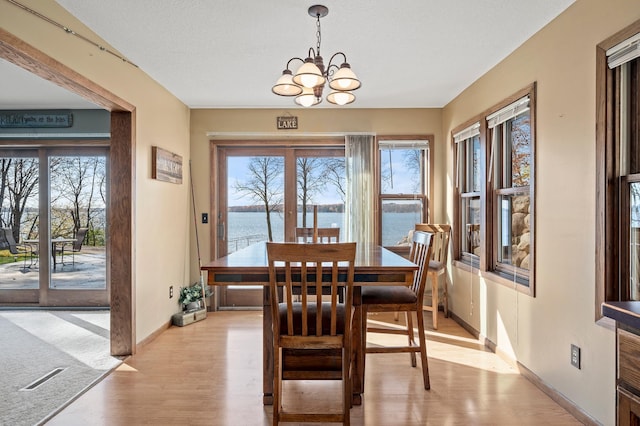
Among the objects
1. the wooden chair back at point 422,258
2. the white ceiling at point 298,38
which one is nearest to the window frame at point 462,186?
the white ceiling at point 298,38

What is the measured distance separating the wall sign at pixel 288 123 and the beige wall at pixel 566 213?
2409 mm

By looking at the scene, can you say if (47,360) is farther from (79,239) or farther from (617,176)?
(617,176)

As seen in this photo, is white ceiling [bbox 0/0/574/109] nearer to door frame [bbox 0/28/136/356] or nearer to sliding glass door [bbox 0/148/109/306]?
door frame [bbox 0/28/136/356]

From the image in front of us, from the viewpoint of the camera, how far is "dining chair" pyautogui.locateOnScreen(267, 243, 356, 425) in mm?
1853

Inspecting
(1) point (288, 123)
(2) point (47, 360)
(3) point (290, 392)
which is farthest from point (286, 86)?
(2) point (47, 360)

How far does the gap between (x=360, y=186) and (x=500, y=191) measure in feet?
5.47

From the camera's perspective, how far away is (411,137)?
470cm

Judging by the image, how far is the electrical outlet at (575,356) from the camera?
2211 millimetres

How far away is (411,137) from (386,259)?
Result: 103 inches

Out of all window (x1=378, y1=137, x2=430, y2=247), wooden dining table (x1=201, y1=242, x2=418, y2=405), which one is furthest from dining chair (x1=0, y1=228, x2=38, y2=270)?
window (x1=378, y1=137, x2=430, y2=247)

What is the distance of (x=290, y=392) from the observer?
99.3 inches

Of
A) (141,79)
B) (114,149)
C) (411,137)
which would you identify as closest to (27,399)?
(114,149)

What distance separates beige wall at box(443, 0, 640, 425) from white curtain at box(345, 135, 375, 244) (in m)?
1.84

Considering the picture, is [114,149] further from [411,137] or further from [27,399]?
[411,137]
